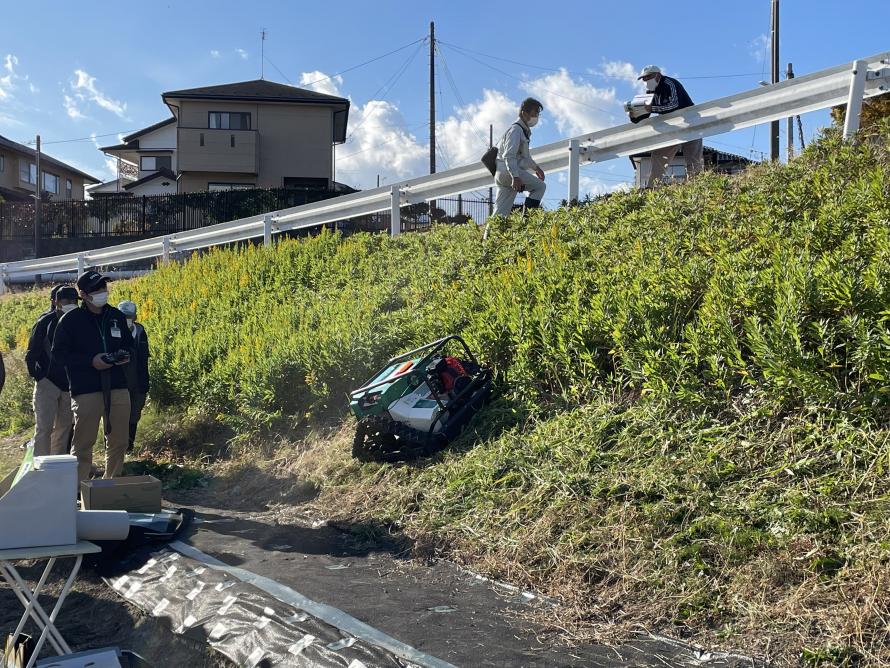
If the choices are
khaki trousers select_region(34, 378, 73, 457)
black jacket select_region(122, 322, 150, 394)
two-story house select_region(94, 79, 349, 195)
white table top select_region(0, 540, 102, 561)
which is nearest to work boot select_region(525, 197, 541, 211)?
black jacket select_region(122, 322, 150, 394)

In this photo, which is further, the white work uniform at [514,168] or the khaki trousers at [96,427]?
the white work uniform at [514,168]

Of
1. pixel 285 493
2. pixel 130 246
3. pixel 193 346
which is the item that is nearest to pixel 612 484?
pixel 285 493

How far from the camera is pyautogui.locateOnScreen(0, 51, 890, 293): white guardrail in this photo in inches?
311

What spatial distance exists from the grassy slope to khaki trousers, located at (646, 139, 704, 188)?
43.5 inches

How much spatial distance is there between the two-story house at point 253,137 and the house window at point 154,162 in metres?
7.98

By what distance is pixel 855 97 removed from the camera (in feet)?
25.6

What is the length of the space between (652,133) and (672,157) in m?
0.41

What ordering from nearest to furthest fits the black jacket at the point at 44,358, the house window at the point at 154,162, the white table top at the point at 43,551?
the white table top at the point at 43,551
the black jacket at the point at 44,358
the house window at the point at 154,162

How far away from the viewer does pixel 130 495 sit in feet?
19.4

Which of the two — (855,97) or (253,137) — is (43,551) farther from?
(253,137)

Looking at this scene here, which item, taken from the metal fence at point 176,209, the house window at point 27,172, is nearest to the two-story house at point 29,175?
the house window at point 27,172

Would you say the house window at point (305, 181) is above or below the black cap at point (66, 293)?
above

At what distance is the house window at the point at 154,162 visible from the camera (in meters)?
46.7

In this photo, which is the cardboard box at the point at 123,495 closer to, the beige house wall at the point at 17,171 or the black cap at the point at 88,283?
the black cap at the point at 88,283
